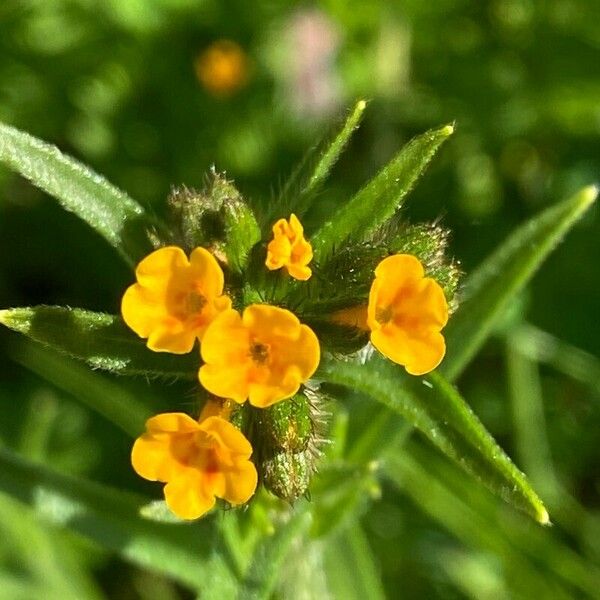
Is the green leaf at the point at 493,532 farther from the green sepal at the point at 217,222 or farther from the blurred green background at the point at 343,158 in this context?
the green sepal at the point at 217,222

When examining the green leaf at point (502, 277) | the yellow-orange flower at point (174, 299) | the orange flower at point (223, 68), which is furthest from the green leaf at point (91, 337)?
the orange flower at point (223, 68)

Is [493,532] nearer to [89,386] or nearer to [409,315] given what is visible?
[89,386]

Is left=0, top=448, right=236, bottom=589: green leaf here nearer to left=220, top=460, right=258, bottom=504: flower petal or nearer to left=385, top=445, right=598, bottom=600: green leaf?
left=220, top=460, right=258, bottom=504: flower petal

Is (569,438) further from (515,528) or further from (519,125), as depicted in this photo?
(519,125)

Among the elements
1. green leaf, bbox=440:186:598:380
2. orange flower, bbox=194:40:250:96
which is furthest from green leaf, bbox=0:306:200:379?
orange flower, bbox=194:40:250:96

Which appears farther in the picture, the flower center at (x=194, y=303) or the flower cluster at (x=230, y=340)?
the flower center at (x=194, y=303)

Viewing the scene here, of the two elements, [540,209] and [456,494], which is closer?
[456,494]

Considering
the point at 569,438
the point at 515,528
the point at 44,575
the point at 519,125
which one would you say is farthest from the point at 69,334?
the point at 519,125
